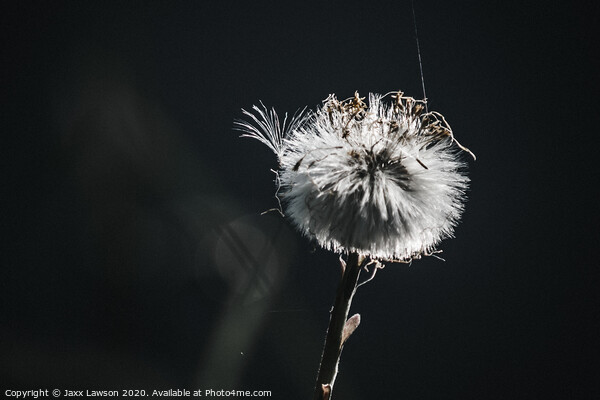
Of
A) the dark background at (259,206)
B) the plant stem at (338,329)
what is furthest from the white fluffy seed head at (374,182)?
the dark background at (259,206)

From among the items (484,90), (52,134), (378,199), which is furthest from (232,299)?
(484,90)

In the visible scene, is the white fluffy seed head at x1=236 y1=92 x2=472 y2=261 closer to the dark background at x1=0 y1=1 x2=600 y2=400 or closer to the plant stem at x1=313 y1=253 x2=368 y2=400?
the plant stem at x1=313 y1=253 x2=368 y2=400

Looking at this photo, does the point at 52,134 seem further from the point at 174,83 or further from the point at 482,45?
the point at 482,45

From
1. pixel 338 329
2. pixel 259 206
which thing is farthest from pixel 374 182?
pixel 259 206

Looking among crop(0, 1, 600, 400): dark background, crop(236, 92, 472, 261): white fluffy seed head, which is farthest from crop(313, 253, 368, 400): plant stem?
crop(0, 1, 600, 400): dark background

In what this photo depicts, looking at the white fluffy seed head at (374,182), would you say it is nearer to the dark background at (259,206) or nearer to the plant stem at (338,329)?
the plant stem at (338,329)

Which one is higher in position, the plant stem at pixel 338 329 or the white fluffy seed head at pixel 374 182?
the white fluffy seed head at pixel 374 182
